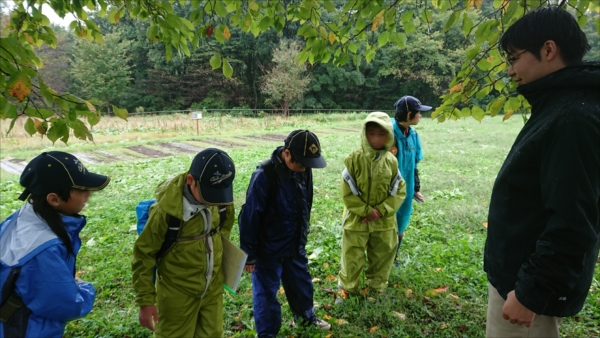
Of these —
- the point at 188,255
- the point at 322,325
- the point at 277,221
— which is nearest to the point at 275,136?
the point at 322,325

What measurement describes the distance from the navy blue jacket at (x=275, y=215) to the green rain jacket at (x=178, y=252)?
299 mm

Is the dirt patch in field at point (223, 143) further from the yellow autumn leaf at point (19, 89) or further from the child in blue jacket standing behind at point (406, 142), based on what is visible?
the yellow autumn leaf at point (19, 89)

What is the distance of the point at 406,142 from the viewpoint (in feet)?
12.8

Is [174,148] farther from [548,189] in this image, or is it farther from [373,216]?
[548,189]

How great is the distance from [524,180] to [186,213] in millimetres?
1772

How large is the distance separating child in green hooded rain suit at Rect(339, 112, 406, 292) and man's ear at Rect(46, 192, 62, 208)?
2.26 m

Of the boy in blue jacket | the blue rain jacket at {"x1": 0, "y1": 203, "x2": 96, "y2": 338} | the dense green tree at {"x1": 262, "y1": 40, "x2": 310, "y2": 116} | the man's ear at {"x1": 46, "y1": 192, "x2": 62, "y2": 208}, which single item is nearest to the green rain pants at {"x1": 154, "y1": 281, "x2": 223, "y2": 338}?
the boy in blue jacket

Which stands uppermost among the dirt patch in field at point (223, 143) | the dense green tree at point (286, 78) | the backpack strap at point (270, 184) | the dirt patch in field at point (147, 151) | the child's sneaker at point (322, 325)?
the dense green tree at point (286, 78)

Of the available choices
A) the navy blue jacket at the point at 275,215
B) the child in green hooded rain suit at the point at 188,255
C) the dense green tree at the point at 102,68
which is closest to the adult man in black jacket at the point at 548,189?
the navy blue jacket at the point at 275,215

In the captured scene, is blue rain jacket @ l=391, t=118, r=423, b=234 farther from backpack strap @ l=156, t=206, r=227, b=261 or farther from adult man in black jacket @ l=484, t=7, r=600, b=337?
backpack strap @ l=156, t=206, r=227, b=261

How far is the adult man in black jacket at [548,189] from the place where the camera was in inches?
55.0

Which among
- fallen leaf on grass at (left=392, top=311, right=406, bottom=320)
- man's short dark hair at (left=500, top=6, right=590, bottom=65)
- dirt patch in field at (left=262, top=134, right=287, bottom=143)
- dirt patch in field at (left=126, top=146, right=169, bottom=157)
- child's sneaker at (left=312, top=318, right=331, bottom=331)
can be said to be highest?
man's short dark hair at (left=500, top=6, right=590, bottom=65)

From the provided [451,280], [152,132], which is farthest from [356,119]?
[451,280]

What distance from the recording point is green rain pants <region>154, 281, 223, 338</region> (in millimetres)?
2322
